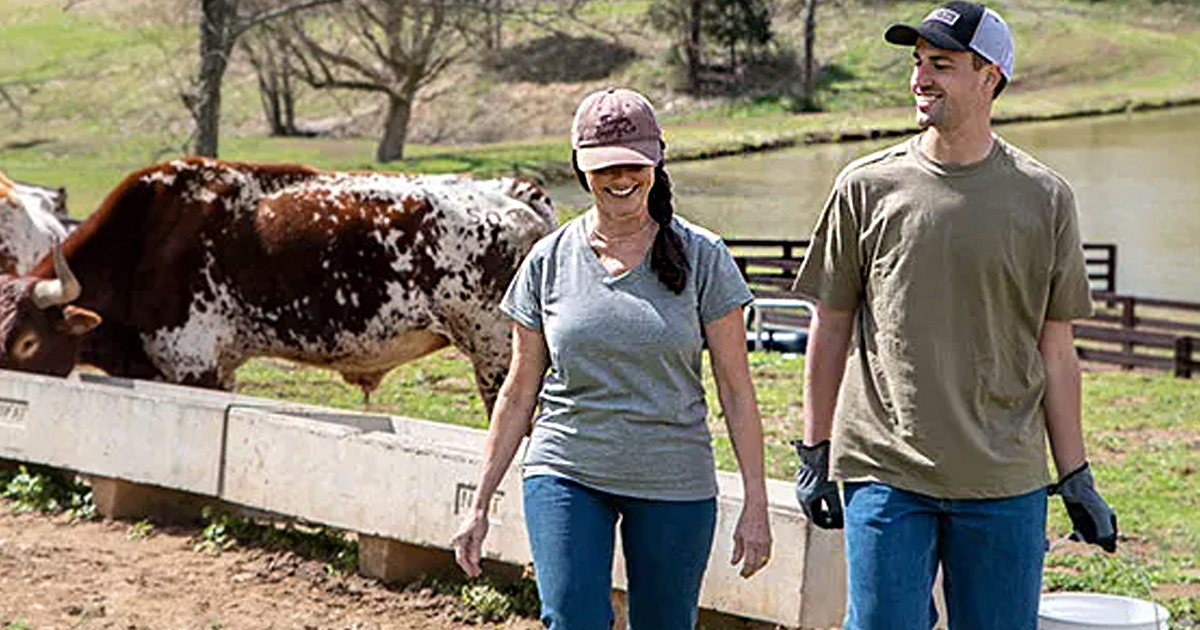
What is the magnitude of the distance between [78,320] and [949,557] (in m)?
7.89

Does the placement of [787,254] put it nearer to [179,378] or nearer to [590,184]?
[179,378]

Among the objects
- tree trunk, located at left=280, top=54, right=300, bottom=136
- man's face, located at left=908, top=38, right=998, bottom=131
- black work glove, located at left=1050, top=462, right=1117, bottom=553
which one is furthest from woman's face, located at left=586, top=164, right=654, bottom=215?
tree trunk, located at left=280, top=54, right=300, bottom=136

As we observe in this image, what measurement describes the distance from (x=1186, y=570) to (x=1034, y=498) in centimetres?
498

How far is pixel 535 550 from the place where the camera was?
5422 mm

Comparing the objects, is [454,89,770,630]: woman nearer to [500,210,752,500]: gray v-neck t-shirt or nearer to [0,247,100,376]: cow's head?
[500,210,752,500]: gray v-neck t-shirt

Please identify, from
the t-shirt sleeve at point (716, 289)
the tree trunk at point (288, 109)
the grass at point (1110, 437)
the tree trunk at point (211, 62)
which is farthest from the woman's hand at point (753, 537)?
the tree trunk at point (288, 109)

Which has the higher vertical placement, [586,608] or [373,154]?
[586,608]

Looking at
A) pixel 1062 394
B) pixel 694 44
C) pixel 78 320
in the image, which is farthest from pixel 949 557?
pixel 694 44

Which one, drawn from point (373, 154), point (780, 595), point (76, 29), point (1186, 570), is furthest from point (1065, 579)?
point (76, 29)

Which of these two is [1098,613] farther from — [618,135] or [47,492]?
[47,492]

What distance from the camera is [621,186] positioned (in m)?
5.35

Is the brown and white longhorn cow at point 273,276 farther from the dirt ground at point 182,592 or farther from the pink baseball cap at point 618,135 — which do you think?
the pink baseball cap at point 618,135

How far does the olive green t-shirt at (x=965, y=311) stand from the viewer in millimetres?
5145

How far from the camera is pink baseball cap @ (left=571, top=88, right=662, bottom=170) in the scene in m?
5.29
